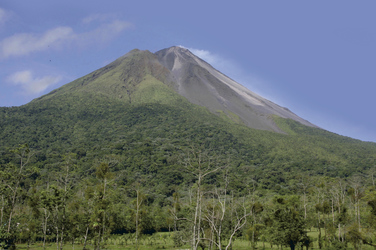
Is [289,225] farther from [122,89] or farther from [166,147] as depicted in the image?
[122,89]

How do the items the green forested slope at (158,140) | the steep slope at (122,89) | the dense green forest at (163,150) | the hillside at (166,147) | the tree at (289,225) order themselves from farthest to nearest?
the steep slope at (122,89), the green forested slope at (158,140), the dense green forest at (163,150), the hillside at (166,147), the tree at (289,225)

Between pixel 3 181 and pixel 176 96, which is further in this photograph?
pixel 176 96

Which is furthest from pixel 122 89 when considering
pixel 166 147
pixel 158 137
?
pixel 166 147

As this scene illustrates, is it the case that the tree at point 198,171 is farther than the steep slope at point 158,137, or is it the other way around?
the steep slope at point 158,137

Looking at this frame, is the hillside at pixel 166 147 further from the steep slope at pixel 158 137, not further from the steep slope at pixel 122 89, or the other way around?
the steep slope at pixel 122 89

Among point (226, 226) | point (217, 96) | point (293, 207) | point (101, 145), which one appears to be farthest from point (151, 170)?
point (217, 96)

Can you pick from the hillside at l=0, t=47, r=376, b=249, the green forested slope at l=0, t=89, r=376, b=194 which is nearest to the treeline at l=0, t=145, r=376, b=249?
the hillside at l=0, t=47, r=376, b=249

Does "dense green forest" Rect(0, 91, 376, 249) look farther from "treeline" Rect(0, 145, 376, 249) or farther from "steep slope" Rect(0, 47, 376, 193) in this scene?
"treeline" Rect(0, 145, 376, 249)

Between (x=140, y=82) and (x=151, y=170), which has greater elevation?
(x=140, y=82)

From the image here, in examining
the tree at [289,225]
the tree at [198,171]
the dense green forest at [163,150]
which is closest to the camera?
the tree at [198,171]

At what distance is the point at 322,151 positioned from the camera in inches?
5044

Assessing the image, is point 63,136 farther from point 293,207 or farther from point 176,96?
point 293,207

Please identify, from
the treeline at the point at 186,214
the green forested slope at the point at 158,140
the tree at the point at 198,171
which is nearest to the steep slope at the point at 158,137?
the green forested slope at the point at 158,140

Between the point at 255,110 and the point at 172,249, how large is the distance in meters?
163
